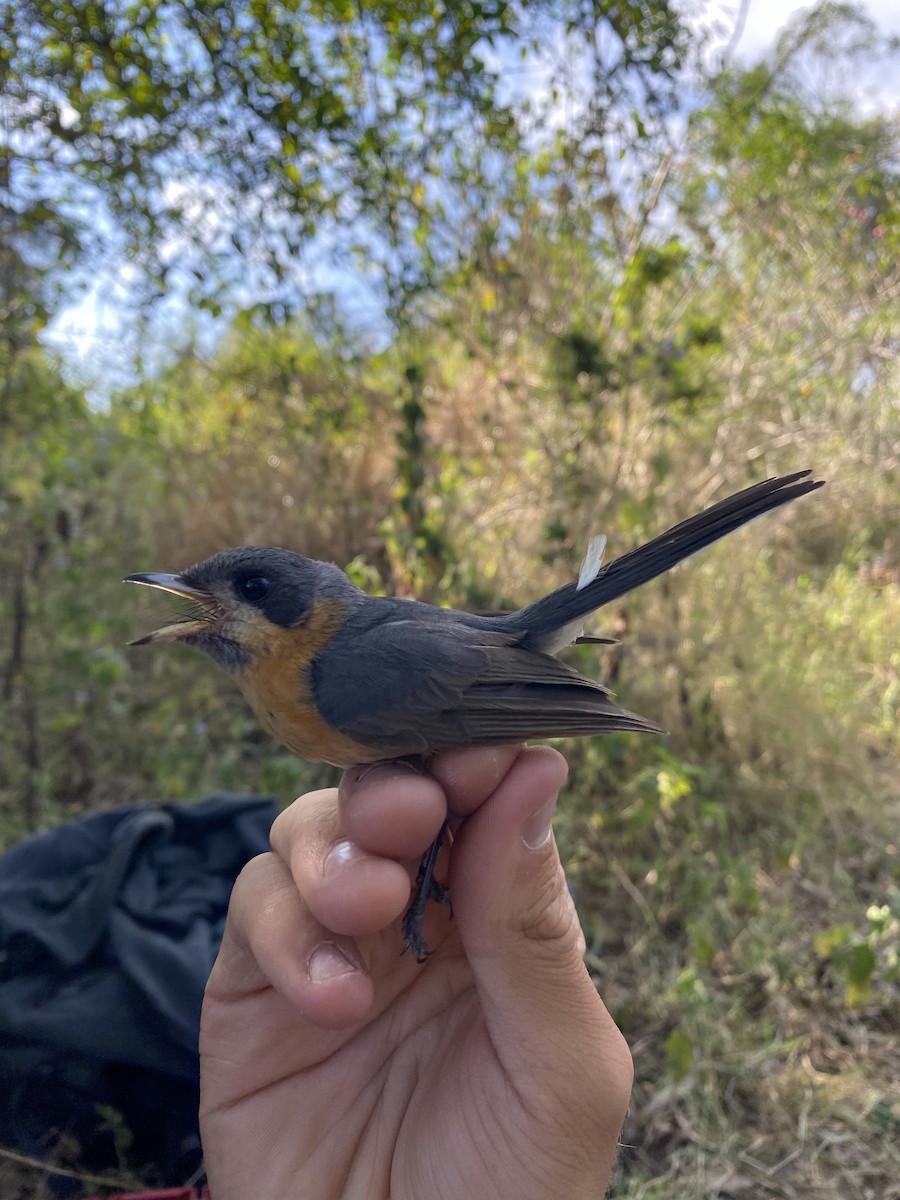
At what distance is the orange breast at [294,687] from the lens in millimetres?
1665

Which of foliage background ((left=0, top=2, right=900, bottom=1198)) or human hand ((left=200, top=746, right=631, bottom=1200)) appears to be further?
foliage background ((left=0, top=2, right=900, bottom=1198))

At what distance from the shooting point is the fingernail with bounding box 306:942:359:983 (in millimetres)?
1338

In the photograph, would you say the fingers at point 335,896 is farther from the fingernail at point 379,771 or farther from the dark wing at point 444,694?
the dark wing at point 444,694

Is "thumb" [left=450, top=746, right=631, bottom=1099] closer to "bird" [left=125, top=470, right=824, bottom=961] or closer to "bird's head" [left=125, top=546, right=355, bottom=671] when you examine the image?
"bird" [left=125, top=470, right=824, bottom=961]

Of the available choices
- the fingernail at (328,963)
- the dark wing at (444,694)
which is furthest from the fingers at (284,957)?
the dark wing at (444,694)

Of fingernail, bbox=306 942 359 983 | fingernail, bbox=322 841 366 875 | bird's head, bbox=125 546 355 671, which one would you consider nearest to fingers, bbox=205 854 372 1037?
fingernail, bbox=306 942 359 983

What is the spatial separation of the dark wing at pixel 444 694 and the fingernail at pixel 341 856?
0.24 metres

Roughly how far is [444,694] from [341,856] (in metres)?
0.40

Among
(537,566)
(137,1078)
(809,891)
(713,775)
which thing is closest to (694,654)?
(713,775)

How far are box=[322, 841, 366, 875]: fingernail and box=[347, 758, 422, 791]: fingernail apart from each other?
4.6 inches

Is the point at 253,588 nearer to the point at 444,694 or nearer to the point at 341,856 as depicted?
the point at 444,694

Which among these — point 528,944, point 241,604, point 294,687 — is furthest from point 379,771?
point 241,604

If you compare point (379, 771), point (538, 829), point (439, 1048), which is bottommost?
point (439, 1048)

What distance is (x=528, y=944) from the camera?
1403mm
